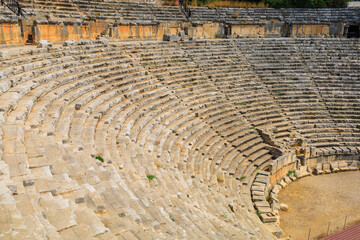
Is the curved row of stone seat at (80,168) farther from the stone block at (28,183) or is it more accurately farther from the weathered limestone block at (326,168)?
the weathered limestone block at (326,168)

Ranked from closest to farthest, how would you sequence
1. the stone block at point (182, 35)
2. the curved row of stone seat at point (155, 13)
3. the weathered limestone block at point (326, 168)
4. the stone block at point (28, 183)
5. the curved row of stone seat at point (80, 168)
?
1. the curved row of stone seat at point (80, 168)
2. the stone block at point (28, 183)
3. the weathered limestone block at point (326, 168)
4. the curved row of stone seat at point (155, 13)
5. the stone block at point (182, 35)

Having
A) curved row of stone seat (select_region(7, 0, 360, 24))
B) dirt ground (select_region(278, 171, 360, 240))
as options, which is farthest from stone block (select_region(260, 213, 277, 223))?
curved row of stone seat (select_region(7, 0, 360, 24))

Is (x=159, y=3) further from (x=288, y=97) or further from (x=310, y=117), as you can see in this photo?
(x=310, y=117)

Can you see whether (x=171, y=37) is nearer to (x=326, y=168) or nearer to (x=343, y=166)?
(x=326, y=168)

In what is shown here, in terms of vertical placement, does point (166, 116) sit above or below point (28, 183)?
below

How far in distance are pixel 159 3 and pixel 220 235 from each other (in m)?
17.6

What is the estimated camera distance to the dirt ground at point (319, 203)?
30.2 feet

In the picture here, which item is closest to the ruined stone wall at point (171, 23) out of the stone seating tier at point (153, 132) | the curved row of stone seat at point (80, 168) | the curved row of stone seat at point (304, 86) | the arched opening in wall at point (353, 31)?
the arched opening in wall at point (353, 31)

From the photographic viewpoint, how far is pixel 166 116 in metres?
10.7

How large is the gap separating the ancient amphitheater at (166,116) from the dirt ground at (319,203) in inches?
18.9

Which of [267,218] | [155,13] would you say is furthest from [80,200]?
[155,13]

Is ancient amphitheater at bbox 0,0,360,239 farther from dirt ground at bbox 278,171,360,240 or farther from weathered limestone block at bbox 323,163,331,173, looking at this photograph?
dirt ground at bbox 278,171,360,240

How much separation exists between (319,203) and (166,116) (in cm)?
560

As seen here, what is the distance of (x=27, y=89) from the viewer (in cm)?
763
